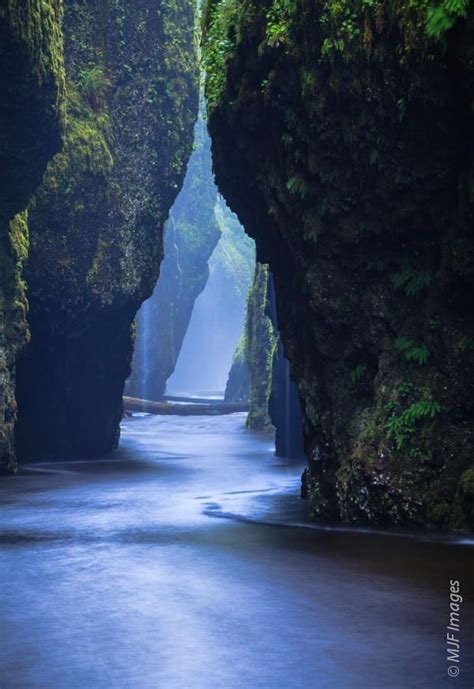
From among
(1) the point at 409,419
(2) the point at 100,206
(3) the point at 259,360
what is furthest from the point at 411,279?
(3) the point at 259,360

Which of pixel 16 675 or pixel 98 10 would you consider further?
pixel 98 10

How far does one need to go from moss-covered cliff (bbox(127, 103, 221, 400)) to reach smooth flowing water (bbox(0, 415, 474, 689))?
59.8 metres

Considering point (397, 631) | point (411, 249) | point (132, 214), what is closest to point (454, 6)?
point (411, 249)

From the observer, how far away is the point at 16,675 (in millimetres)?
7883

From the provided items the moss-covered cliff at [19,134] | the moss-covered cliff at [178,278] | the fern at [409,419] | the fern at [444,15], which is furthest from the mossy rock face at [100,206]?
the moss-covered cliff at [178,278]

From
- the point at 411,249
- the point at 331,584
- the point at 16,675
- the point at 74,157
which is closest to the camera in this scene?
the point at 16,675

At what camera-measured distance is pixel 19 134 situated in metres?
22.7

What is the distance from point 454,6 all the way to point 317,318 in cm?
639

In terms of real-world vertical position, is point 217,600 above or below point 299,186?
below

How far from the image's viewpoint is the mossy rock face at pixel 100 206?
2952cm

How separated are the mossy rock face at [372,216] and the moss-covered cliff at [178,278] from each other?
191 ft

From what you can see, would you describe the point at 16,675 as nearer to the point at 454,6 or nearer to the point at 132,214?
the point at 454,6

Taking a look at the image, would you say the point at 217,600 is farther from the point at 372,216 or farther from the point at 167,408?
the point at 167,408

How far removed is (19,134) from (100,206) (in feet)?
25.7
